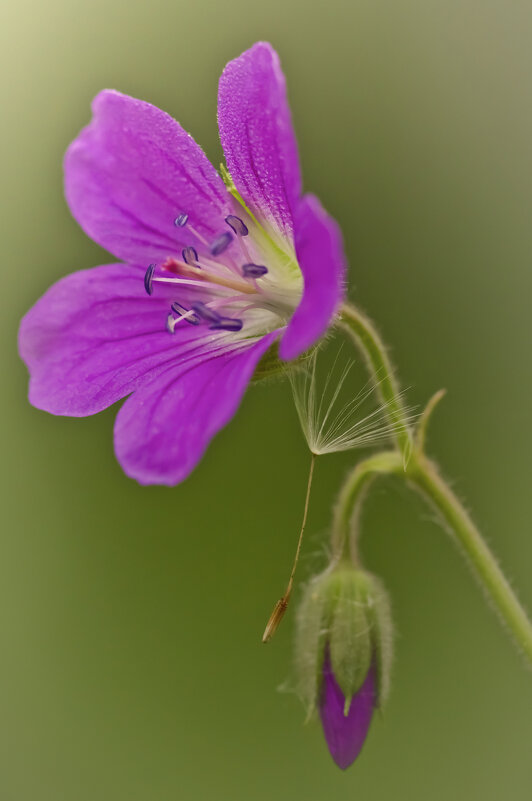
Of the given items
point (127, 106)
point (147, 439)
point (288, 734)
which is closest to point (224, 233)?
point (127, 106)

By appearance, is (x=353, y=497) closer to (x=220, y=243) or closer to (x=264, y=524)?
(x=220, y=243)

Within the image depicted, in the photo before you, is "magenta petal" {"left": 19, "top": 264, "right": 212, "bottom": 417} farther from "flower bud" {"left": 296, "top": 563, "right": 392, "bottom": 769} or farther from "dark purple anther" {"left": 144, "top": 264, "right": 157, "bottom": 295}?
"flower bud" {"left": 296, "top": 563, "right": 392, "bottom": 769}

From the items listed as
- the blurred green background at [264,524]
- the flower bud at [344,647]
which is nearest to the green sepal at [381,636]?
the flower bud at [344,647]

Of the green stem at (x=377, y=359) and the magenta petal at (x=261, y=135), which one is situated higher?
the magenta petal at (x=261, y=135)

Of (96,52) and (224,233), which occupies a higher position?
(96,52)

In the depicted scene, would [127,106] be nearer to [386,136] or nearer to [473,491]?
[473,491]

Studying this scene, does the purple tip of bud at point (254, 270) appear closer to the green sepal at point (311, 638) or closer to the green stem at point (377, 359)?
the green stem at point (377, 359)

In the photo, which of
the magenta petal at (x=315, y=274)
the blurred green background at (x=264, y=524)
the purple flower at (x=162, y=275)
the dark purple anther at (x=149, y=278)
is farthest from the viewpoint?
the blurred green background at (x=264, y=524)
